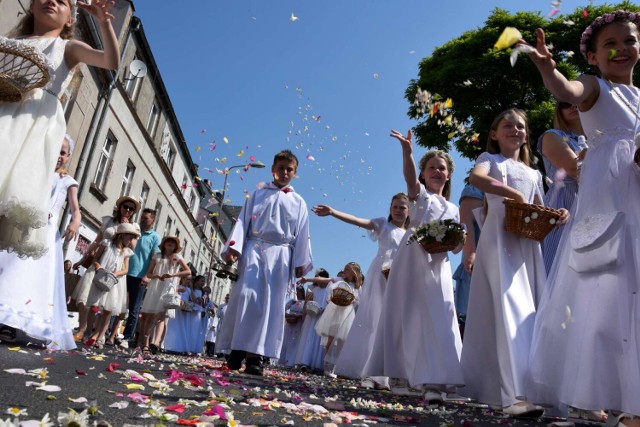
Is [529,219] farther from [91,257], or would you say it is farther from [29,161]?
[91,257]

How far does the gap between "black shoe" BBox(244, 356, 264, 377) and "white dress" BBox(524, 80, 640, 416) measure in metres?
3.26

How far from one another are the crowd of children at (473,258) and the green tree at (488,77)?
1295 centimetres

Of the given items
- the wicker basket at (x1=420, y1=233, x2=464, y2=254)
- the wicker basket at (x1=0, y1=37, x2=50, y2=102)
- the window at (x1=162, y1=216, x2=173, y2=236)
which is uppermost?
the window at (x1=162, y1=216, x2=173, y2=236)

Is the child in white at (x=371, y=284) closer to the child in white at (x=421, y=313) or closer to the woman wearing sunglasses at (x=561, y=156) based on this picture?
the child in white at (x=421, y=313)

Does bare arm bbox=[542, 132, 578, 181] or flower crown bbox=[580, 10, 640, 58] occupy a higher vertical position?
flower crown bbox=[580, 10, 640, 58]

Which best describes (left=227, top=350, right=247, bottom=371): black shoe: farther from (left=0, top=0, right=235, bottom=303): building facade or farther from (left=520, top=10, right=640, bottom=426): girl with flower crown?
(left=0, top=0, right=235, bottom=303): building facade

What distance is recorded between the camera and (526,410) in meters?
3.60

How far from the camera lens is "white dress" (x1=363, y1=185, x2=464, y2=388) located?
14.9 ft

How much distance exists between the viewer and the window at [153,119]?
26859 millimetres

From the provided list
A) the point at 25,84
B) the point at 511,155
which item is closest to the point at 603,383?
the point at 511,155

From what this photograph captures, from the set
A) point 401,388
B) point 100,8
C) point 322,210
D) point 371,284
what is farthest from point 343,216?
point 100,8

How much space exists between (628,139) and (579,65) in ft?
55.7

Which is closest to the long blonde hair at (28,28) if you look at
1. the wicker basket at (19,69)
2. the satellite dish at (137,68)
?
the wicker basket at (19,69)

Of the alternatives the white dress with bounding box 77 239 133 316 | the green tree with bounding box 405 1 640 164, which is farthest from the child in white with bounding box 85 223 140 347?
the green tree with bounding box 405 1 640 164
